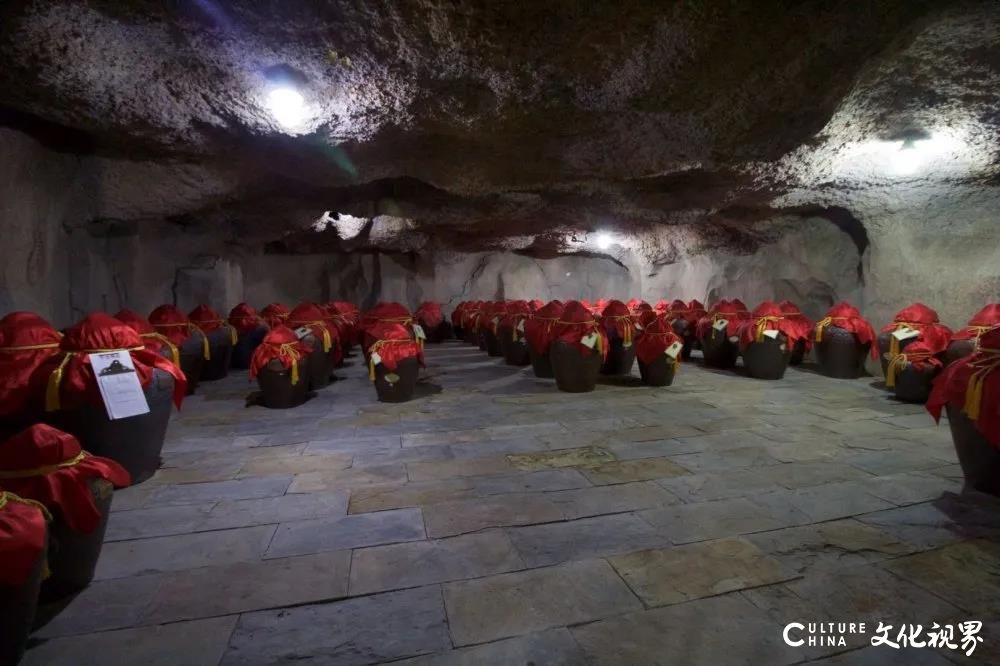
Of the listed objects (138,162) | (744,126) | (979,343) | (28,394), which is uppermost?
(744,126)

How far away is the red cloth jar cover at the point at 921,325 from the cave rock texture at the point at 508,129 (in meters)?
1.54

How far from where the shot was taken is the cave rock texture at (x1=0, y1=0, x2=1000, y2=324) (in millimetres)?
3510

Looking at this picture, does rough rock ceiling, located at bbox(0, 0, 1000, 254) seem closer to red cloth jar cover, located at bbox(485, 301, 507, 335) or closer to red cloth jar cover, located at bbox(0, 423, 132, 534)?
red cloth jar cover, located at bbox(485, 301, 507, 335)

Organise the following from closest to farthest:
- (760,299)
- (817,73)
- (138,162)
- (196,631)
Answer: (196,631), (817,73), (138,162), (760,299)

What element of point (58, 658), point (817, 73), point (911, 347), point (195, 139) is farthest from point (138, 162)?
point (911, 347)

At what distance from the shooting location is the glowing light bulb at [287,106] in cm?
421

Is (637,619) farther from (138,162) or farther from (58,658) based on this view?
(138,162)

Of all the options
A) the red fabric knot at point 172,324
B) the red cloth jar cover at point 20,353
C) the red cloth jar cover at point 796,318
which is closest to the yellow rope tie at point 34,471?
the red cloth jar cover at point 20,353

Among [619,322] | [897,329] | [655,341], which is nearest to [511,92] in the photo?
[619,322]

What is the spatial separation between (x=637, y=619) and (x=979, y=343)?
7.88 feet

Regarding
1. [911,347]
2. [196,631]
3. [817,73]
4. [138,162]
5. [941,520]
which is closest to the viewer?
[196,631]

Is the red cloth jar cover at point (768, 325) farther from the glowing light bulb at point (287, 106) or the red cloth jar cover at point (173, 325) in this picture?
the red cloth jar cover at point (173, 325)

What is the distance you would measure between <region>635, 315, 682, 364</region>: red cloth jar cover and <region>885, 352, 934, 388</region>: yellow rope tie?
214cm

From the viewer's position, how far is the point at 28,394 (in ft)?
8.39
